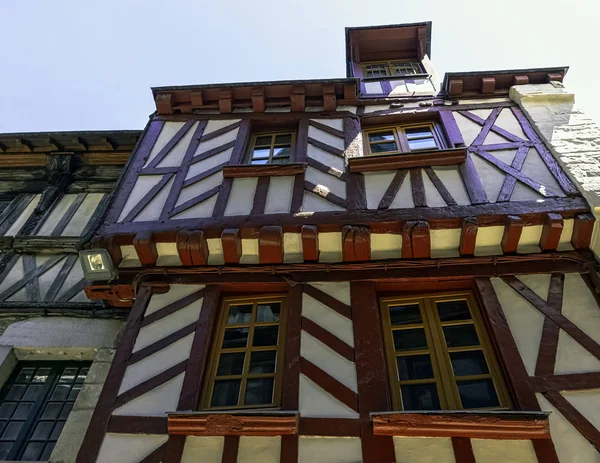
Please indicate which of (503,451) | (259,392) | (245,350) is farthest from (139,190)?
(503,451)

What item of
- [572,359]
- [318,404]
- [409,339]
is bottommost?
[318,404]

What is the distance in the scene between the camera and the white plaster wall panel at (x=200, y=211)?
5129 mm

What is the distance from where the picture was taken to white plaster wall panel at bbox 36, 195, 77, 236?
662 cm

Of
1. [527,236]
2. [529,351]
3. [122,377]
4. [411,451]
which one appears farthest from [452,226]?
[122,377]

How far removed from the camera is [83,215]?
22.6 ft

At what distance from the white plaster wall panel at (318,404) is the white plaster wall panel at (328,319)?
20.7 inches

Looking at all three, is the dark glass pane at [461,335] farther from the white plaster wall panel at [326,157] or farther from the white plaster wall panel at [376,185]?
the white plaster wall panel at [326,157]

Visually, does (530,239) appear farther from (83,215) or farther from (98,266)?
(83,215)

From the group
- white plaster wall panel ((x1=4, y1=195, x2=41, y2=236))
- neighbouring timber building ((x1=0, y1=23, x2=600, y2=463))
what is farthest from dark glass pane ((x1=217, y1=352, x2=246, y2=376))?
white plaster wall panel ((x1=4, y1=195, x2=41, y2=236))

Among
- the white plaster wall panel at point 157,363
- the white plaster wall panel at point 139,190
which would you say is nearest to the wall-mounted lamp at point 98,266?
the white plaster wall panel at point 139,190

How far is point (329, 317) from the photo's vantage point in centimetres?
422

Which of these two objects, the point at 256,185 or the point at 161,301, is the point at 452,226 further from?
the point at 161,301

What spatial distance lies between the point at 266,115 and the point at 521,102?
3.53 metres

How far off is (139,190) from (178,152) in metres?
0.90
